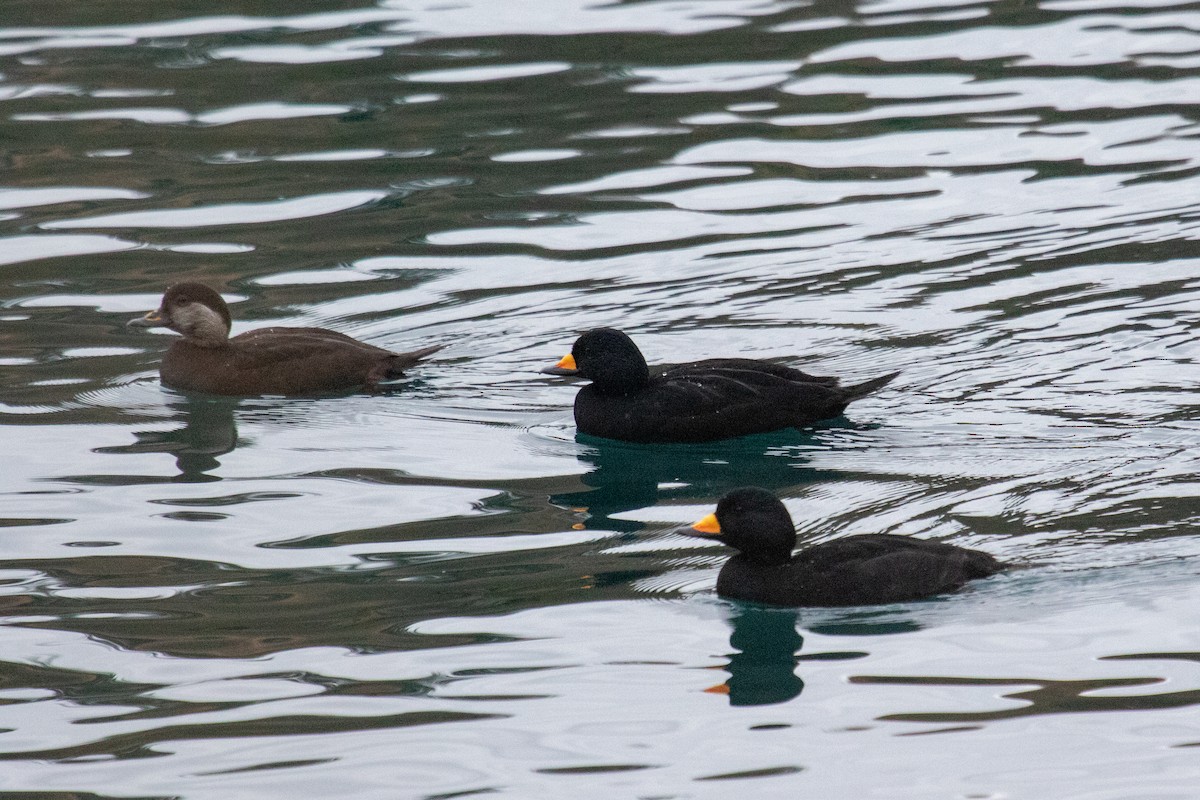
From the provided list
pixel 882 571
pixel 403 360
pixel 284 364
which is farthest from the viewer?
pixel 403 360

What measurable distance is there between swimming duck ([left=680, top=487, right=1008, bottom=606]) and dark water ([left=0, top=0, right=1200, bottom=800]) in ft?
0.30

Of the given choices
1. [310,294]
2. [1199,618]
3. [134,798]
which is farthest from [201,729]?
[310,294]

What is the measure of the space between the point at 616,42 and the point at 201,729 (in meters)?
13.5

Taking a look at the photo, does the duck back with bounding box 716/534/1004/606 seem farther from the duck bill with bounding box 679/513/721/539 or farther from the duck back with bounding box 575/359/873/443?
the duck back with bounding box 575/359/873/443

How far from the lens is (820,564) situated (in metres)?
8.09

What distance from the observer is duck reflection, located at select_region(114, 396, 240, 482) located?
10.5 m

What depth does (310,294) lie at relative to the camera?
13664 millimetres

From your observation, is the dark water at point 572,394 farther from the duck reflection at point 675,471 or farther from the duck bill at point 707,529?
the duck bill at point 707,529

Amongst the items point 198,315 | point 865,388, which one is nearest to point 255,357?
point 198,315

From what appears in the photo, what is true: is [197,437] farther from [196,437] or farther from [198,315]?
[198,315]

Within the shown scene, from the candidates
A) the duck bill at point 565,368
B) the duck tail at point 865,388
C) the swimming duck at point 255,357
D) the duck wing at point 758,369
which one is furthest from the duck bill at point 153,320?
the duck tail at point 865,388

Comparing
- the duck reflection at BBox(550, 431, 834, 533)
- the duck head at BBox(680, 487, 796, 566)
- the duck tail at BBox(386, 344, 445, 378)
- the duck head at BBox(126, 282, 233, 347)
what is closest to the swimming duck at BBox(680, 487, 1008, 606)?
the duck head at BBox(680, 487, 796, 566)

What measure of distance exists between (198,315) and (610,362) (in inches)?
110

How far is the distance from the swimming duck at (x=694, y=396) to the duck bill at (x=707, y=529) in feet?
7.82
